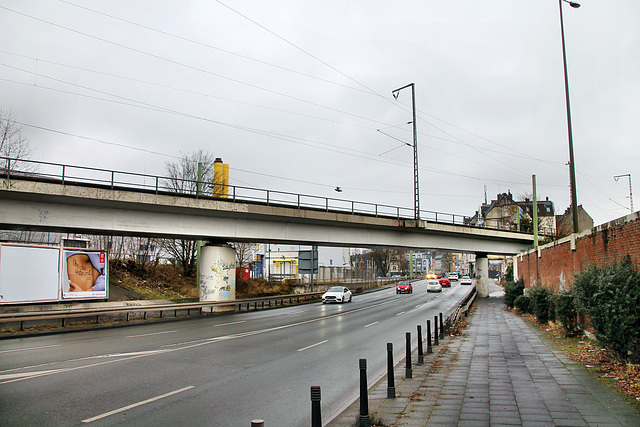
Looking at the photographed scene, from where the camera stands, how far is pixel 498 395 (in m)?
7.71

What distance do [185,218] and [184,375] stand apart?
56.5ft

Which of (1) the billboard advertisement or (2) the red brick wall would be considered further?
(1) the billboard advertisement

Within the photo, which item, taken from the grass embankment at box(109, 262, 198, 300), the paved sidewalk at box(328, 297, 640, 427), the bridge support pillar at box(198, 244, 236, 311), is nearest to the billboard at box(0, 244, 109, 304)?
the bridge support pillar at box(198, 244, 236, 311)

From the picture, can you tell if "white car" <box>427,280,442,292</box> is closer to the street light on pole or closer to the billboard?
the street light on pole

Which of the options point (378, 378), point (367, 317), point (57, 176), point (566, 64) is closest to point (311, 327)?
point (367, 317)

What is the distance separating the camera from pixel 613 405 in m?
6.80

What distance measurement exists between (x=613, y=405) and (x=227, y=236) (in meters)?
23.4

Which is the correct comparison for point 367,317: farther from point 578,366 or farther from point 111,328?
point 578,366

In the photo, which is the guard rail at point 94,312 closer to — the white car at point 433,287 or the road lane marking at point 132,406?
the road lane marking at point 132,406

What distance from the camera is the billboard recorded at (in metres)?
20.2

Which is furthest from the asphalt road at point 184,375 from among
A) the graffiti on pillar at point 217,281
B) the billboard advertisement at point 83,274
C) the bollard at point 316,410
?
the graffiti on pillar at point 217,281

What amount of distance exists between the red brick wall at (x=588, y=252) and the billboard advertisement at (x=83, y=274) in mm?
22572

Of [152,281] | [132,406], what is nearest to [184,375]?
[132,406]

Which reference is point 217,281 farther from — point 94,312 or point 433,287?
point 433,287
